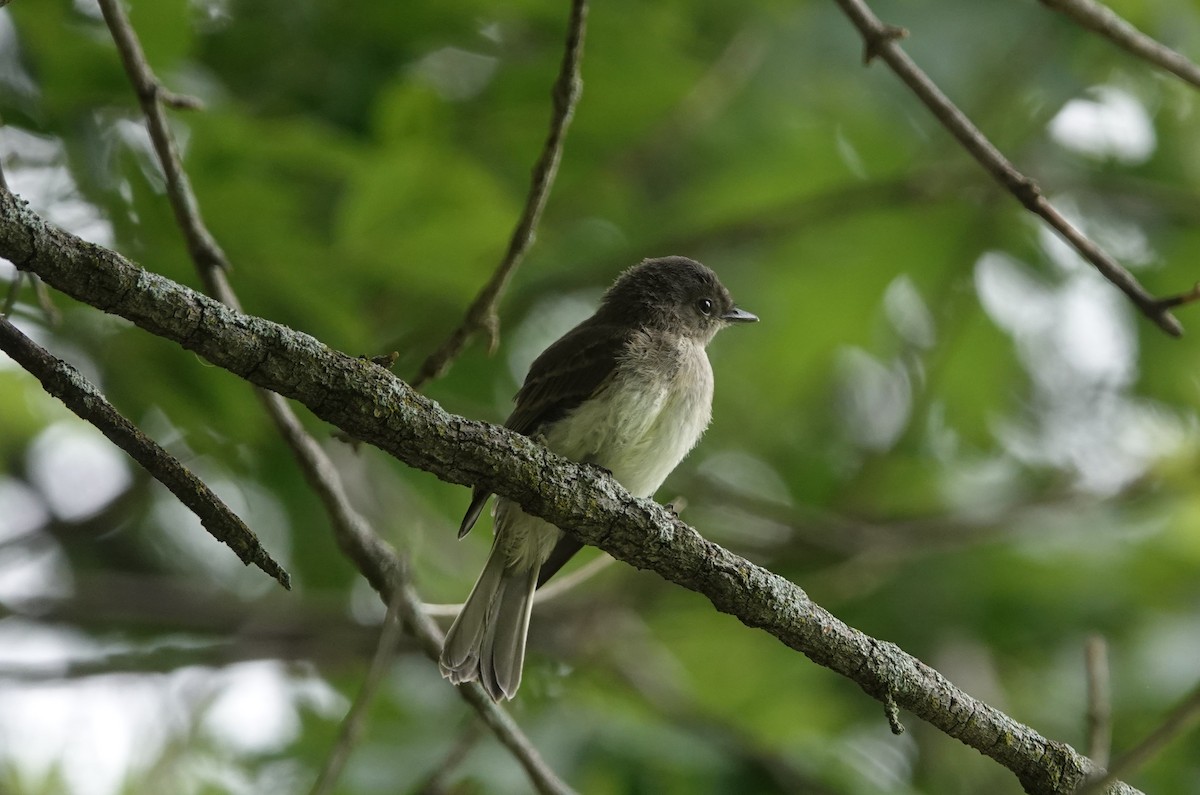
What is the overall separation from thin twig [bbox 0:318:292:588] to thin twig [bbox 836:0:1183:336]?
205 cm

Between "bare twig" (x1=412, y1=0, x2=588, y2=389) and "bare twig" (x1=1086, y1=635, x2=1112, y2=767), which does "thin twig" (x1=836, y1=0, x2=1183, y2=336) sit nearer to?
"bare twig" (x1=412, y1=0, x2=588, y2=389)

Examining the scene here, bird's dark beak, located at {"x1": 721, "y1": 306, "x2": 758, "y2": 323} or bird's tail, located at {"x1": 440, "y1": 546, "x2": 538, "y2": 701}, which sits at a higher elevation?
bird's dark beak, located at {"x1": 721, "y1": 306, "x2": 758, "y2": 323}

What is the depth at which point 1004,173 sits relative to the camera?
336cm

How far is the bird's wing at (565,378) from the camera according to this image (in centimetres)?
490

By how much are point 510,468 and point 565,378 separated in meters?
2.05

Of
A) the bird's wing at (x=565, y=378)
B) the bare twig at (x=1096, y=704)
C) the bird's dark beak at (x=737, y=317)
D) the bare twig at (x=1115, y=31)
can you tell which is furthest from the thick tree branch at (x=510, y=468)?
the bird's dark beak at (x=737, y=317)

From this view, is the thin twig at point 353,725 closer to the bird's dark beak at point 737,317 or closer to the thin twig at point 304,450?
the thin twig at point 304,450

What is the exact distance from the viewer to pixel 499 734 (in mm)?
3859

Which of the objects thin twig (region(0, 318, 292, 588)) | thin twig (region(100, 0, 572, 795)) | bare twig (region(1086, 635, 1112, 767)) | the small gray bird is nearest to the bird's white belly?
the small gray bird

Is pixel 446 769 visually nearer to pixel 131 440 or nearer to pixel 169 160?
pixel 169 160

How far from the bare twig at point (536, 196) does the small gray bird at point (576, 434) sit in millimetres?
803

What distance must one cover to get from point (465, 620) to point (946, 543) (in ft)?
10.6

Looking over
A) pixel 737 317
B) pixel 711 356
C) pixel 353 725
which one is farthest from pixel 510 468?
pixel 711 356

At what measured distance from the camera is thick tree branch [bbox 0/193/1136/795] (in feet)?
7.53
